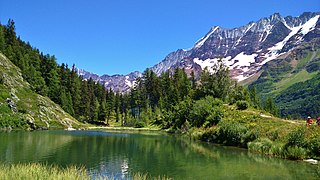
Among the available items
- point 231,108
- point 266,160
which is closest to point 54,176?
point 266,160

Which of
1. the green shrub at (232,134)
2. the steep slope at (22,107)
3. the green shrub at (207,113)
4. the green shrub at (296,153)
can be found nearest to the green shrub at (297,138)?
the green shrub at (296,153)

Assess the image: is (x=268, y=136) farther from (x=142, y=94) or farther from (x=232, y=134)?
(x=142, y=94)

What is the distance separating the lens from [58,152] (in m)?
42.5

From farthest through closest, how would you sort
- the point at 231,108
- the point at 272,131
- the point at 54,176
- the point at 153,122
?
the point at 153,122 → the point at 231,108 → the point at 272,131 → the point at 54,176

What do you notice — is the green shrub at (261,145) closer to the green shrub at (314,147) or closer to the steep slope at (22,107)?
the green shrub at (314,147)

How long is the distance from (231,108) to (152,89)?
81826 millimetres

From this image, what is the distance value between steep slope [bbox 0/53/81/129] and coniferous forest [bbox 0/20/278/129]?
7.08 m

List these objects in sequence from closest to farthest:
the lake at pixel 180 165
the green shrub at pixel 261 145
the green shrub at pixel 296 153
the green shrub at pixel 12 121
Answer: the lake at pixel 180 165 < the green shrub at pixel 296 153 < the green shrub at pixel 261 145 < the green shrub at pixel 12 121

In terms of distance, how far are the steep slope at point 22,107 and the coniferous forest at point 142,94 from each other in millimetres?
7077

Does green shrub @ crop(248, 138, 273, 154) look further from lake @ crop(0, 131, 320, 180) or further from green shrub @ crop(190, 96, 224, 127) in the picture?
green shrub @ crop(190, 96, 224, 127)

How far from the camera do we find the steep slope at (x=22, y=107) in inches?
3322

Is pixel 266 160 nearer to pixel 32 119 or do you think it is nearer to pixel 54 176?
pixel 54 176

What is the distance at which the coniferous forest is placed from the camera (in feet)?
318

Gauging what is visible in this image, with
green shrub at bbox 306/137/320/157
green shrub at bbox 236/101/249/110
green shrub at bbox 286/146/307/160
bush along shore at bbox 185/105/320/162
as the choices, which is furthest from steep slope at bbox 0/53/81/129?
green shrub at bbox 306/137/320/157
